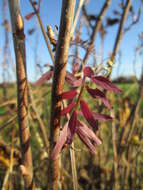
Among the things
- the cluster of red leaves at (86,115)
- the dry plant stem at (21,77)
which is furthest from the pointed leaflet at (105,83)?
the dry plant stem at (21,77)

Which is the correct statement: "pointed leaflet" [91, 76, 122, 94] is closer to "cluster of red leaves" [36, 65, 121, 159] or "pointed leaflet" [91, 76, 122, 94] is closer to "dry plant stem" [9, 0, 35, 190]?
"cluster of red leaves" [36, 65, 121, 159]

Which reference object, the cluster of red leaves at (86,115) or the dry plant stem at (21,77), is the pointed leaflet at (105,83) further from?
the dry plant stem at (21,77)

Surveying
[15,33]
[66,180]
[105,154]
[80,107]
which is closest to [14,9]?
[15,33]

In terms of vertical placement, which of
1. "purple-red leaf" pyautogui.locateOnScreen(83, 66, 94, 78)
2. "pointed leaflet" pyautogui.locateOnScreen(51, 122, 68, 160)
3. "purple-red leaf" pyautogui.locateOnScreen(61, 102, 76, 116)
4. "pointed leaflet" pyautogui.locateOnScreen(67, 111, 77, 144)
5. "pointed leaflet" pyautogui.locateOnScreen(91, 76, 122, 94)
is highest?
"purple-red leaf" pyautogui.locateOnScreen(83, 66, 94, 78)

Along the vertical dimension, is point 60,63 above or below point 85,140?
above

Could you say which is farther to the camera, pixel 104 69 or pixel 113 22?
pixel 113 22

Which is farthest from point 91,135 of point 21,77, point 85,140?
point 21,77

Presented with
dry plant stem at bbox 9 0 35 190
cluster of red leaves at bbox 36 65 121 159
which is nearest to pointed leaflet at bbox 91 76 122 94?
cluster of red leaves at bbox 36 65 121 159

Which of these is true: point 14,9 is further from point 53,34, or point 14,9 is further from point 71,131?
point 71,131

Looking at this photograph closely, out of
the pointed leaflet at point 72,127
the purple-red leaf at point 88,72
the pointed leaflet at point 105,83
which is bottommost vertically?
the pointed leaflet at point 72,127

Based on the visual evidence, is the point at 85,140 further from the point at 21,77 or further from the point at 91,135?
the point at 21,77

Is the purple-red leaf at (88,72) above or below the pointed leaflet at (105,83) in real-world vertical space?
above
